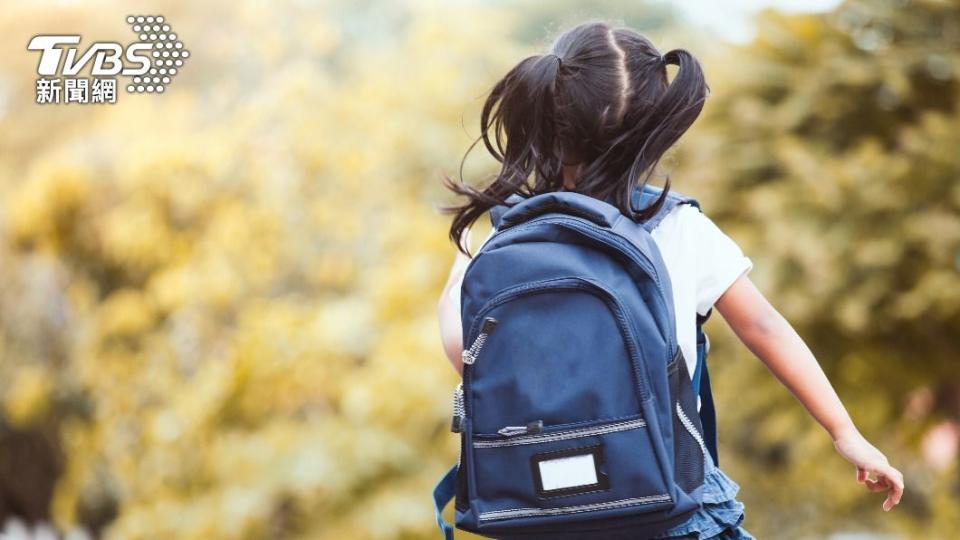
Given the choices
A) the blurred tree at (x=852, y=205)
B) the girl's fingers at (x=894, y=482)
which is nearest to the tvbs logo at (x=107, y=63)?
the blurred tree at (x=852, y=205)

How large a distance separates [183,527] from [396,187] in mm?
1725

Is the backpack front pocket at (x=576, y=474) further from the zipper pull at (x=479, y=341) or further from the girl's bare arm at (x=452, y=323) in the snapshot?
the girl's bare arm at (x=452, y=323)

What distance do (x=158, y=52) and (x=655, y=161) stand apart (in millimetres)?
3877

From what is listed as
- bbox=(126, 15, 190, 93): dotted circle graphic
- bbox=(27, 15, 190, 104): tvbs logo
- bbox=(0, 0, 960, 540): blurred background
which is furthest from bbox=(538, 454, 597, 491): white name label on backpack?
bbox=(126, 15, 190, 93): dotted circle graphic

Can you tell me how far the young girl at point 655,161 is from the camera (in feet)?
4.09

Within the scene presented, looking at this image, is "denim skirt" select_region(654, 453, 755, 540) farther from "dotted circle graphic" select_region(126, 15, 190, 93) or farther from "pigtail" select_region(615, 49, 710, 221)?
"dotted circle graphic" select_region(126, 15, 190, 93)

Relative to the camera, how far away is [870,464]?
4.04 ft

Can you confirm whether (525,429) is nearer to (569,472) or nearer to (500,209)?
(569,472)

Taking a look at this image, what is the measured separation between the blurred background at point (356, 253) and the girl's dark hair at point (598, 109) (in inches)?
103


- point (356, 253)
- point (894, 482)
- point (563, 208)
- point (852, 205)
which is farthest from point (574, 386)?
point (356, 253)

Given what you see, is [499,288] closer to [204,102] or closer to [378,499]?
[378,499]

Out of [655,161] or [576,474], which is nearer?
[576,474]

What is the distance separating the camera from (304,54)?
5047 millimetres

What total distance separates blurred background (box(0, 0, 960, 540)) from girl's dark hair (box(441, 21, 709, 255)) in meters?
2.63
